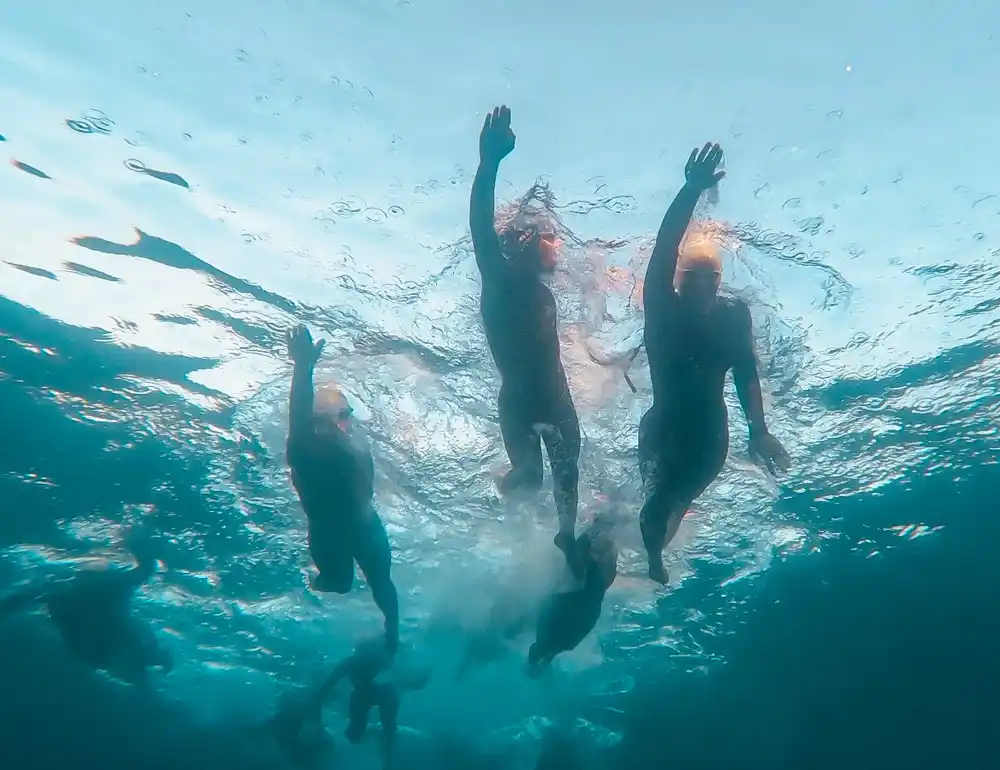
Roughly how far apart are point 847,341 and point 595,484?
5.72 metres

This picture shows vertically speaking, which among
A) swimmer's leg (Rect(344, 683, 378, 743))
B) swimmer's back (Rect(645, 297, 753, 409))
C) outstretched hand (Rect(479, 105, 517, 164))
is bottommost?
swimmer's leg (Rect(344, 683, 378, 743))

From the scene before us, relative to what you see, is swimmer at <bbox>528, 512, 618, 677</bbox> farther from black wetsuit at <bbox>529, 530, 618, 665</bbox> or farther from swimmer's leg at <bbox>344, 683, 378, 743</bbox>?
swimmer's leg at <bbox>344, 683, 378, 743</bbox>

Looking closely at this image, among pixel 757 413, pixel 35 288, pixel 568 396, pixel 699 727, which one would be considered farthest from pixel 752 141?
pixel 699 727

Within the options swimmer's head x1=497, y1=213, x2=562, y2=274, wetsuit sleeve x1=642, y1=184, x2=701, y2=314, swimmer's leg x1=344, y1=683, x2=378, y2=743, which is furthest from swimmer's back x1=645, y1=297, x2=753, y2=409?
swimmer's leg x1=344, y1=683, x2=378, y2=743

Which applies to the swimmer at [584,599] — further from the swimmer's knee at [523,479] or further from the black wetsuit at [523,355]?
the black wetsuit at [523,355]

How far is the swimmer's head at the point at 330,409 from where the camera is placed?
1063cm

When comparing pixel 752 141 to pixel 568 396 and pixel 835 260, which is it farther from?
pixel 568 396

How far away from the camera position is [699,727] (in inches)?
1088

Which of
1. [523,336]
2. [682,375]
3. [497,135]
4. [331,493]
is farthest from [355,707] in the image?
[497,135]

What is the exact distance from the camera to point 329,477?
406 inches

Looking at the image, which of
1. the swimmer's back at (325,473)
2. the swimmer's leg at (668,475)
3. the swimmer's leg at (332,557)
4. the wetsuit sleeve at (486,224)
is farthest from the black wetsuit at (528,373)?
the swimmer's leg at (332,557)

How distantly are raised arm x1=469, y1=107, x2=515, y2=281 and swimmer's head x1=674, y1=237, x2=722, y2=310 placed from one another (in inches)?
86.6

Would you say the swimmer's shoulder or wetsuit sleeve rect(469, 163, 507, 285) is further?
the swimmer's shoulder

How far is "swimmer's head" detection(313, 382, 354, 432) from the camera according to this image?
1063cm
